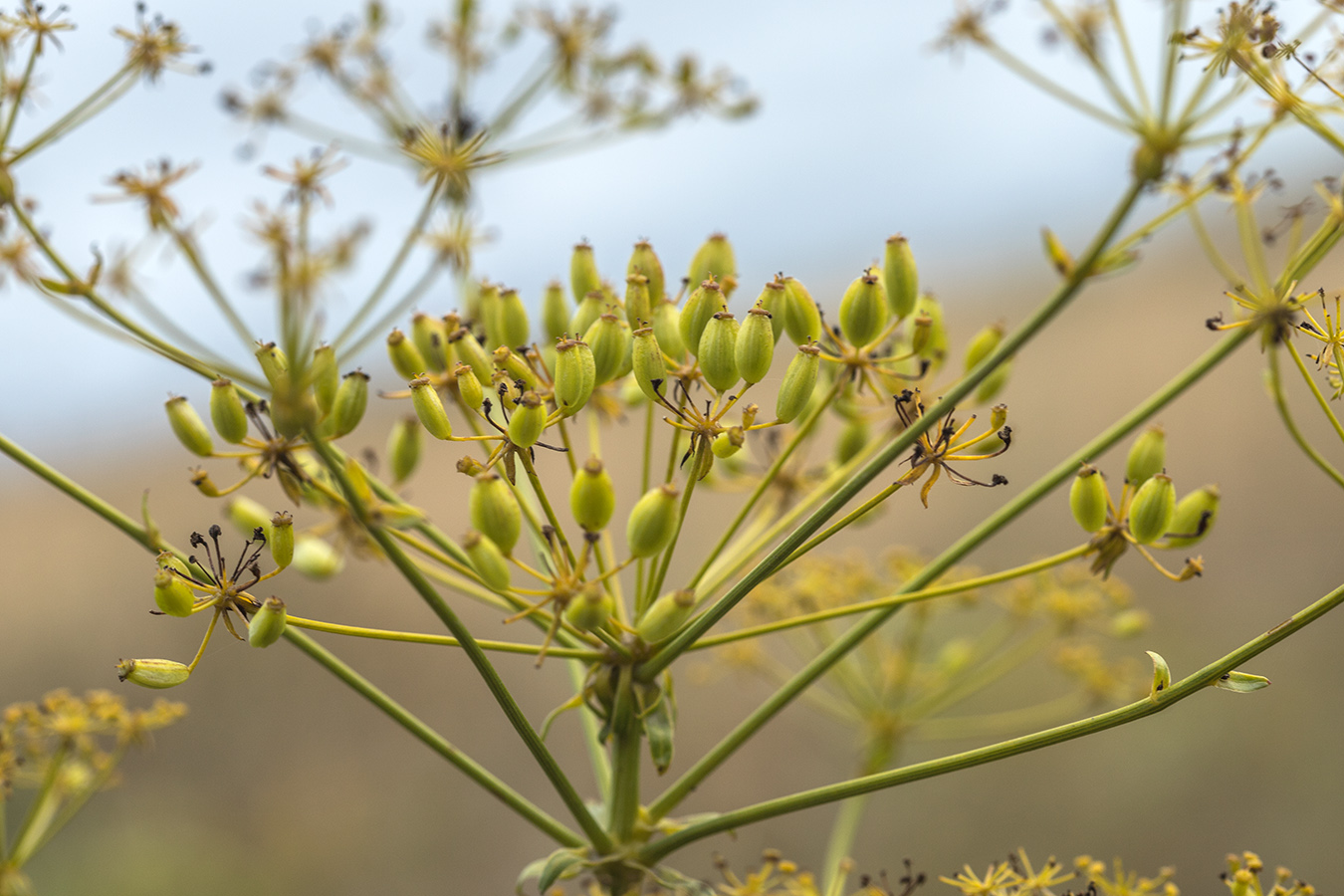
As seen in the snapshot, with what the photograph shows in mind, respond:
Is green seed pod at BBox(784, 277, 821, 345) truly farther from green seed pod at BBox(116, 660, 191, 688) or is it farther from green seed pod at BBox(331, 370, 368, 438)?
green seed pod at BBox(116, 660, 191, 688)

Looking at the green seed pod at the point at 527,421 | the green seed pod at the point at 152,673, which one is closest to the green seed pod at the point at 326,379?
the green seed pod at the point at 527,421

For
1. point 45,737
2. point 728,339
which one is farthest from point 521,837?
point 728,339

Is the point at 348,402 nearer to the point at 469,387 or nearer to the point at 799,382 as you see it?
the point at 469,387

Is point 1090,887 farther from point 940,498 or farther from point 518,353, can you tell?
point 940,498

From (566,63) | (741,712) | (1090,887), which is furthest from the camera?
(741,712)

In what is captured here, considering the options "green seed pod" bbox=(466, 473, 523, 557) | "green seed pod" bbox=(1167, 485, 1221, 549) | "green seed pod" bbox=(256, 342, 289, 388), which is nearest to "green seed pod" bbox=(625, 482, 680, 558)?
"green seed pod" bbox=(466, 473, 523, 557)

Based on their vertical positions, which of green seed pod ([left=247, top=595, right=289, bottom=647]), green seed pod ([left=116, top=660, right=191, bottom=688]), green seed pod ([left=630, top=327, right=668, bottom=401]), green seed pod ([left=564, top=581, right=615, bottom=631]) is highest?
green seed pod ([left=630, top=327, right=668, bottom=401])

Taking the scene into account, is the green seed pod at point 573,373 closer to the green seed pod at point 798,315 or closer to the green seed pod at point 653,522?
the green seed pod at point 653,522

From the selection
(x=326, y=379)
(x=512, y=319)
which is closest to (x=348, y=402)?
(x=326, y=379)
